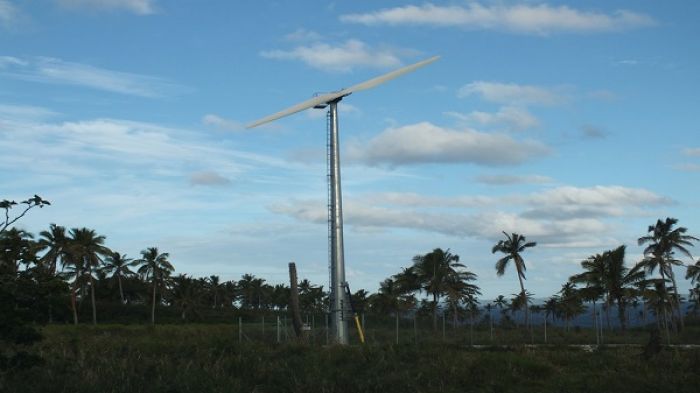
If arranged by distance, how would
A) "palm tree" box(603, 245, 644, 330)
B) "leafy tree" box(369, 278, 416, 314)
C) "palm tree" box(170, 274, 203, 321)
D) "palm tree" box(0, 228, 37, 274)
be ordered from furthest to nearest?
1. "palm tree" box(170, 274, 203, 321)
2. "leafy tree" box(369, 278, 416, 314)
3. "palm tree" box(603, 245, 644, 330)
4. "palm tree" box(0, 228, 37, 274)

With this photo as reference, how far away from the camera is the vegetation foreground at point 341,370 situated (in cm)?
1609

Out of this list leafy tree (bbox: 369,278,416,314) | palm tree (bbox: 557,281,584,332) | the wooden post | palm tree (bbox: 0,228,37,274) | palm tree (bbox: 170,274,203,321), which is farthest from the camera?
palm tree (bbox: 170,274,203,321)

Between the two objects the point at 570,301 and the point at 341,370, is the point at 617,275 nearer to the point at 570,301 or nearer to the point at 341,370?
the point at 570,301

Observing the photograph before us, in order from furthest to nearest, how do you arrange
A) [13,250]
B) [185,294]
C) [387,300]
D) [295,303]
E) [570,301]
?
[185,294] < [387,300] < [570,301] < [295,303] < [13,250]

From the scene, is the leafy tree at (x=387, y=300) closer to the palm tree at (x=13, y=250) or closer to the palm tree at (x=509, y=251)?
the palm tree at (x=509, y=251)

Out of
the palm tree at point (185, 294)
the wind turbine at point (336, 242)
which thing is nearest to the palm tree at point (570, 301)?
the wind turbine at point (336, 242)

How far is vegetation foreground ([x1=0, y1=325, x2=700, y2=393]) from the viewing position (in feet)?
52.8

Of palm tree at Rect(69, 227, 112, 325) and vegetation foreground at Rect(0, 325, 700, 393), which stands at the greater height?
palm tree at Rect(69, 227, 112, 325)

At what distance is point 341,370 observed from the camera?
1855 centimetres

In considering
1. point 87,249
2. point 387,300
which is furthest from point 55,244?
point 387,300

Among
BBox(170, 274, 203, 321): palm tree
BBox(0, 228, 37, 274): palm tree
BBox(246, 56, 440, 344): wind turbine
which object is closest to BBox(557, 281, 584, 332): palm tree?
BBox(246, 56, 440, 344): wind turbine

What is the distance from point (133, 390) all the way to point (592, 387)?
10.2 metres

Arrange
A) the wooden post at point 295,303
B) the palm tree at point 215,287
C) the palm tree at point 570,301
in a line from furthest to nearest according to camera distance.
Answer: the palm tree at point 215,287, the palm tree at point 570,301, the wooden post at point 295,303

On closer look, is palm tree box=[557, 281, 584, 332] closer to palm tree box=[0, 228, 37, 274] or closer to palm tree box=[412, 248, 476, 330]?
palm tree box=[412, 248, 476, 330]
